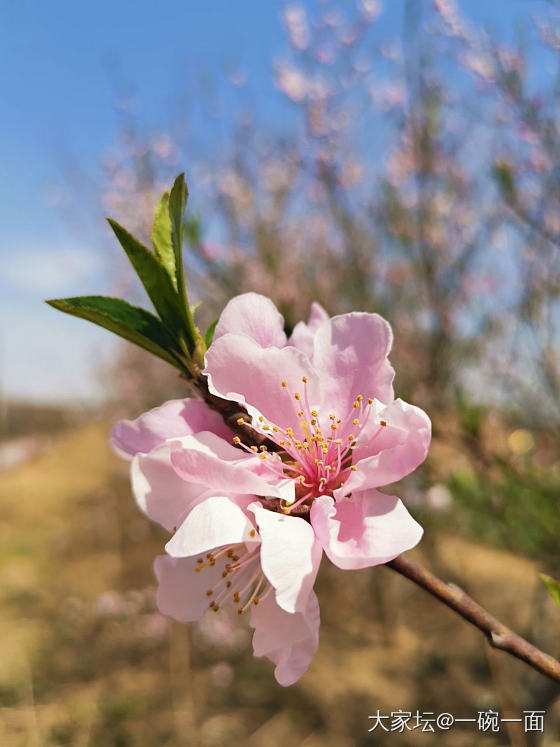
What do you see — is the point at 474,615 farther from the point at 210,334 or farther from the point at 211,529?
the point at 210,334

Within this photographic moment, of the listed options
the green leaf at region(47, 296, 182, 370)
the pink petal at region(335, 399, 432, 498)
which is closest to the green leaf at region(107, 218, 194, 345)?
the green leaf at region(47, 296, 182, 370)

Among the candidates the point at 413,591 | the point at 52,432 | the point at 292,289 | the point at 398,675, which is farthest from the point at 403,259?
the point at 52,432

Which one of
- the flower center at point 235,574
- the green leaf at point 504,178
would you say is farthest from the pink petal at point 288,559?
the green leaf at point 504,178

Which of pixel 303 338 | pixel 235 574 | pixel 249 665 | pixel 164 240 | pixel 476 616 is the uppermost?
pixel 164 240

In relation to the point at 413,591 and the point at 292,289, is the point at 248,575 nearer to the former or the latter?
the point at 292,289

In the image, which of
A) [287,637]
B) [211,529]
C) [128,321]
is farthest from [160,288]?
[287,637]

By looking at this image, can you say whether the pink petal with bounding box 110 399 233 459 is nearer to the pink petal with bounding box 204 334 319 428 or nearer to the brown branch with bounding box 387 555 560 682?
the pink petal with bounding box 204 334 319 428
